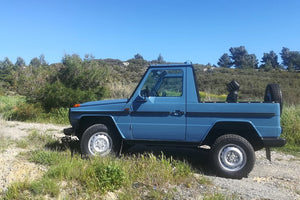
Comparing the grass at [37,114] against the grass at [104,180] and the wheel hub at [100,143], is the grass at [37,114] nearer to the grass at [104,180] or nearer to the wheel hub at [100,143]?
the wheel hub at [100,143]

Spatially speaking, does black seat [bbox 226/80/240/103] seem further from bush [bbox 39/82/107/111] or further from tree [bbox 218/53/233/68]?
tree [bbox 218/53/233/68]

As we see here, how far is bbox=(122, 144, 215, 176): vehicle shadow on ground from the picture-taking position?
16.7ft

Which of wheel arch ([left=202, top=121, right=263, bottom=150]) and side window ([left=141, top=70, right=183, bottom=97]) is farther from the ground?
side window ([left=141, top=70, right=183, bottom=97])

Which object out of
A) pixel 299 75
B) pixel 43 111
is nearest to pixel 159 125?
pixel 43 111

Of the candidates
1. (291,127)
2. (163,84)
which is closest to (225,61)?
(291,127)

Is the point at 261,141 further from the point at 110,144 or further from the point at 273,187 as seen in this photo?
the point at 110,144

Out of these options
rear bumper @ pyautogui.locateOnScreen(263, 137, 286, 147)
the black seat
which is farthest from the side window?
rear bumper @ pyautogui.locateOnScreen(263, 137, 286, 147)

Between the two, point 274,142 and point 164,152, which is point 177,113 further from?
point 164,152

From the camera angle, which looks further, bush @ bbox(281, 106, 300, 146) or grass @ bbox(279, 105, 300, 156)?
bush @ bbox(281, 106, 300, 146)

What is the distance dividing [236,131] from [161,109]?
1.46 metres

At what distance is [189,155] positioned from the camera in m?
6.11

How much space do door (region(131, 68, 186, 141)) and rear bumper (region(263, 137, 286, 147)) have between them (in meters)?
1.39

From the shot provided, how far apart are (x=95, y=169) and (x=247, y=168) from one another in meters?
2.58

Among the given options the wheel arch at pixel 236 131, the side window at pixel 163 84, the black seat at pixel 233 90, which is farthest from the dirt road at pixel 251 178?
the side window at pixel 163 84
